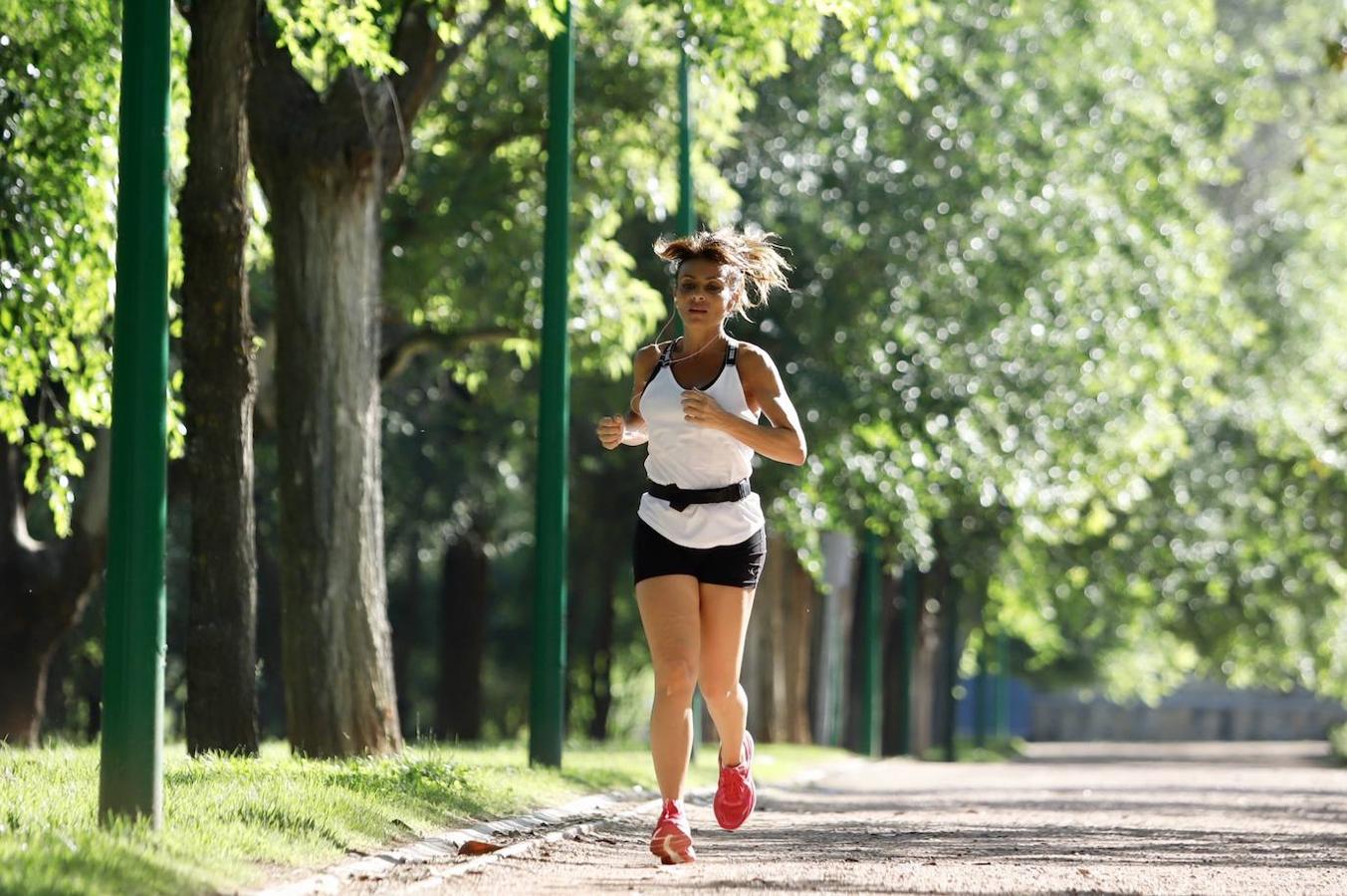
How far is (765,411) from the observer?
838 centimetres

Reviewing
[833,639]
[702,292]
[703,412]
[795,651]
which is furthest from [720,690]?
[833,639]

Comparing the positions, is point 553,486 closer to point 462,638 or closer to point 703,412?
point 703,412


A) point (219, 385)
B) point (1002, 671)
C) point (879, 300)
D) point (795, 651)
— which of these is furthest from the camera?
point (1002, 671)

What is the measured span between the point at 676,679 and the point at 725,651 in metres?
0.24

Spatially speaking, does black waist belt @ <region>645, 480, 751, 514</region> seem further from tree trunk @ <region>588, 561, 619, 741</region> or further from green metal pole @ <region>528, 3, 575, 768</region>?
tree trunk @ <region>588, 561, 619, 741</region>

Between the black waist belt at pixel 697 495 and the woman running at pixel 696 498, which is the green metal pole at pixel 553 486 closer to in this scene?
the woman running at pixel 696 498

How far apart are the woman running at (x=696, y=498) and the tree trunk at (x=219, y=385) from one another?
15.1ft

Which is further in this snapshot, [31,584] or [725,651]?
[31,584]

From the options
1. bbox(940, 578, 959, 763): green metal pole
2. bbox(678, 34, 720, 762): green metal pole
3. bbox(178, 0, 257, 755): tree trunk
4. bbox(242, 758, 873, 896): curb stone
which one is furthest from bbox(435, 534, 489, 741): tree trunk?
bbox(178, 0, 257, 755): tree trunk

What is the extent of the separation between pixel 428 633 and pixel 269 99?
31.8 m

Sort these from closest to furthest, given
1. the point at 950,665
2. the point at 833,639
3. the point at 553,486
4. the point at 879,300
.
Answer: the point at 553,486 → the point at 879,300 → the point at 833,639 → the point at 950,665

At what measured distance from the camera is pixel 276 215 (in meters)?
14.9

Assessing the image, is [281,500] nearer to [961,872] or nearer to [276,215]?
[276,215]

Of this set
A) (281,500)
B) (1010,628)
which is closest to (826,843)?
(281,500)
